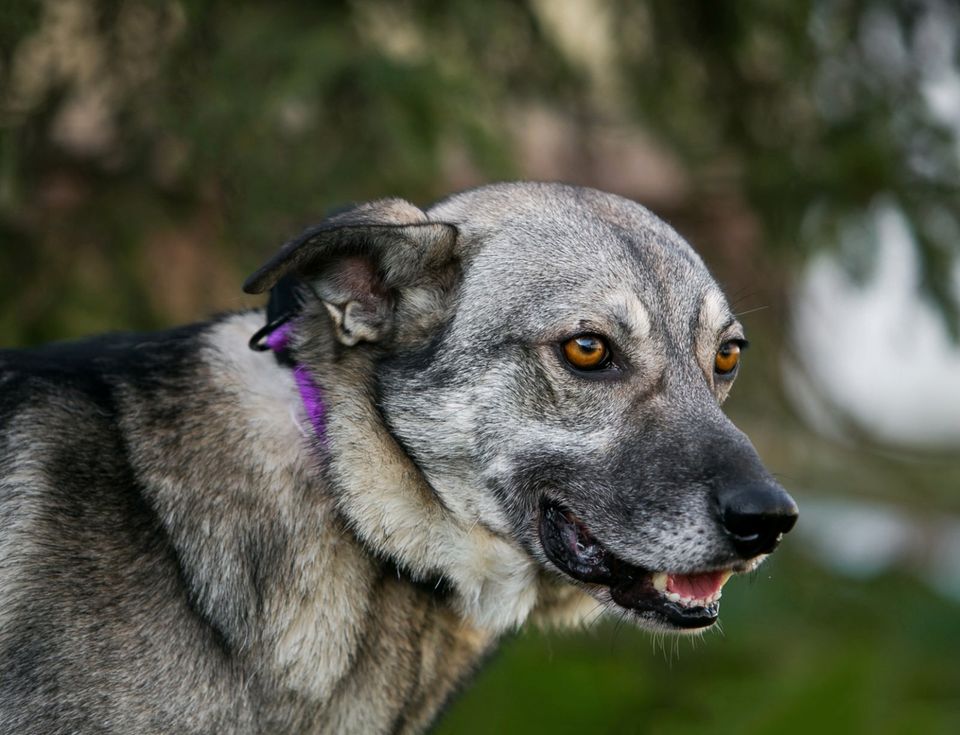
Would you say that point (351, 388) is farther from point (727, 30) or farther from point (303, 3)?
point (727, 30)

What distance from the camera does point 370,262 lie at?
9.77 feet

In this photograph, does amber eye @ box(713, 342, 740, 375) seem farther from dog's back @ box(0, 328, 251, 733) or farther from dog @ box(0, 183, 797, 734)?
dog's back @ box(0, 328, 251, 733)

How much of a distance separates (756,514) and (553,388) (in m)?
0.61

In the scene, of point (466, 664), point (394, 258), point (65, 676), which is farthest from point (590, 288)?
point (65, 676)

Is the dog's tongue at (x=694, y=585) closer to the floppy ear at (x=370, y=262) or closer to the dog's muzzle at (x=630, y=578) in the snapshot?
the dog's muzzle at (x=630, y=578)

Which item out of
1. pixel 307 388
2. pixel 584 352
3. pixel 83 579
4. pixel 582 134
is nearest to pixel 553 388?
pixel 584 352

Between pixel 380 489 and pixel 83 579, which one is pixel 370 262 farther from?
pixel 83 579

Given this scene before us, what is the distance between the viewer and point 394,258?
2.96 meters

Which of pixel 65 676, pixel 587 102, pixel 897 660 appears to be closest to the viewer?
pixel 65 676

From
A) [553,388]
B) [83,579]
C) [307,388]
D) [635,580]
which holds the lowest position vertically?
[83,579]

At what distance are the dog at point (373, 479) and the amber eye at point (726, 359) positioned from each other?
6 centimetres

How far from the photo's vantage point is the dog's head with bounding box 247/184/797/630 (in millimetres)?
2758

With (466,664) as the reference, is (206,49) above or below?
above

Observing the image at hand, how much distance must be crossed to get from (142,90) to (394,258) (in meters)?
2.24
